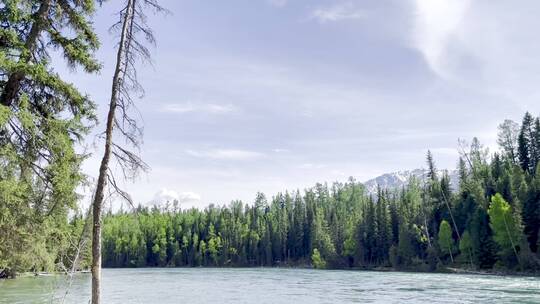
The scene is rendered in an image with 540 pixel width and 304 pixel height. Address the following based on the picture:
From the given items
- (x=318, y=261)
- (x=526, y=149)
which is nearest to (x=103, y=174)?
(x=526, y=149)

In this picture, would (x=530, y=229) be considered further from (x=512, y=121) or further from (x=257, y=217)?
(x=257, y=217)

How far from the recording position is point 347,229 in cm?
10319

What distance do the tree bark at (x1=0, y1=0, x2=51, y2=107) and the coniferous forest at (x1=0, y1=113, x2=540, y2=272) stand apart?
5.83 ft

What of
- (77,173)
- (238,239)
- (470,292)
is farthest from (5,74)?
(238,239)

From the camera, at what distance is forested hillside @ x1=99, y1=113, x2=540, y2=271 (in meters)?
62.4

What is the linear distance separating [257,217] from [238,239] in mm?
10374

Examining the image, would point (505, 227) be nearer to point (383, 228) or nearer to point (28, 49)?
point (383, 228)

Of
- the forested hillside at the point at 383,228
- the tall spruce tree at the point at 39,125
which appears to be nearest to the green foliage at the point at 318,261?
the forested hillside at the point at 383,228

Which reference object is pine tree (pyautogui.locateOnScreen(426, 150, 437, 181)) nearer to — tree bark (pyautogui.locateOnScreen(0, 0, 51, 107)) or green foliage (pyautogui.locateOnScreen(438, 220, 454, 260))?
green foliage (pyautogui.locateOnScreen(438, 220, 454, 260))

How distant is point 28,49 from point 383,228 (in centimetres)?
8581

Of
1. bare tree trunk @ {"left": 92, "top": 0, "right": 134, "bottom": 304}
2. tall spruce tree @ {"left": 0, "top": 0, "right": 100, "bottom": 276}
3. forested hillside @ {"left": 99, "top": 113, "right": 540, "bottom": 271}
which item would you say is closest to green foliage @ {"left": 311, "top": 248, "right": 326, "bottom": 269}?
forested hillside @ {"left": 99, "top": 113, "right": 540, "bottom": 271}

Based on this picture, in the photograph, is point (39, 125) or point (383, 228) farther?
point (383, 228)

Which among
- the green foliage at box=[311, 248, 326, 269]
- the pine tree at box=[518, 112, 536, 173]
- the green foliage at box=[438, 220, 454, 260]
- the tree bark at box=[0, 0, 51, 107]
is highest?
the pine tree at box=[518, 112, 536, 173]

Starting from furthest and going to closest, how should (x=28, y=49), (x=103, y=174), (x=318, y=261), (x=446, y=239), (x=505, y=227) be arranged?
(x=318, y=261) < (x=446, y=239) < (x=505, y=227) < (x=28, y=49) < (x=103, y=174)
